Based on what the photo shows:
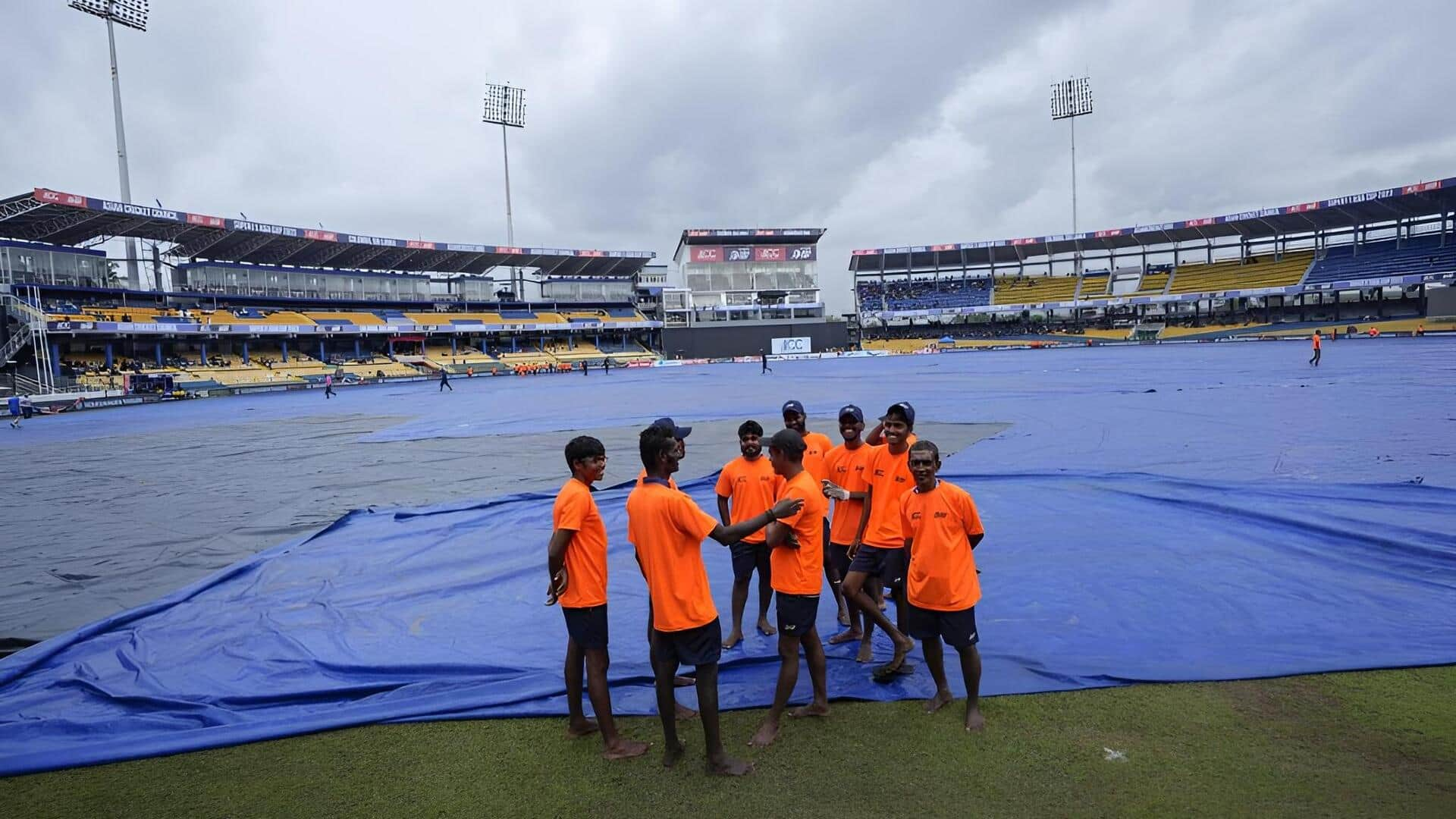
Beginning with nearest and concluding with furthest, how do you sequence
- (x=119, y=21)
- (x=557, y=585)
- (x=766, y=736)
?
(x=557, y=585) → (x=766, y=736) → (x=119, y=21)

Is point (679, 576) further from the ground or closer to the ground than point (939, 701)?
further from the ground

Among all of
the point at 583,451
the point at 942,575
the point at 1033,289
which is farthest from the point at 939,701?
the point at 1033,289

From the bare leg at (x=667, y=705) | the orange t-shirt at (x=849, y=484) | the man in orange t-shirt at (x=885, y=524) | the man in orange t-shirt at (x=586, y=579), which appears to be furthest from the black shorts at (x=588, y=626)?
the orange t-shirt at (x=849, y=484)

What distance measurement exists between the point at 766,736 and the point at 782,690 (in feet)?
0.77

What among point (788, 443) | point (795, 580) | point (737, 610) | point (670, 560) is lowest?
point (737, 610)

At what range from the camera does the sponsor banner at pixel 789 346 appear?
69438 millimetres

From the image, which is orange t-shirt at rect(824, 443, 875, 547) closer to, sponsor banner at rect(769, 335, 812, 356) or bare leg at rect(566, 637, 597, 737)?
bare leg at rect(566, 637, 597, 737)

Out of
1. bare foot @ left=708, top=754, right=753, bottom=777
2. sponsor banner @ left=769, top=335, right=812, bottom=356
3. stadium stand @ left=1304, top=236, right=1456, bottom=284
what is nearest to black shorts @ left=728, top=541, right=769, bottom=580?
bare foot @ left=708, top=754, right=753, bottom=777

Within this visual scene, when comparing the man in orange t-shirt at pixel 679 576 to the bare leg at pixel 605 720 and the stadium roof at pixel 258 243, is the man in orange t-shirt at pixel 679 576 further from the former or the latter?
the stadium roof at pixel 258 243

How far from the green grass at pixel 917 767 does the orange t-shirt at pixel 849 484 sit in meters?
1.21

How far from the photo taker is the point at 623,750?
146 inches

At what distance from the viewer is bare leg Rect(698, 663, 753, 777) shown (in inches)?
138

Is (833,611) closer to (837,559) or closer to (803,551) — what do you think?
(837,559)

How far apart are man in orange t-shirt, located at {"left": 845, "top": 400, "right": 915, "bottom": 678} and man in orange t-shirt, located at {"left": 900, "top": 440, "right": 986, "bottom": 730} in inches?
21.2
